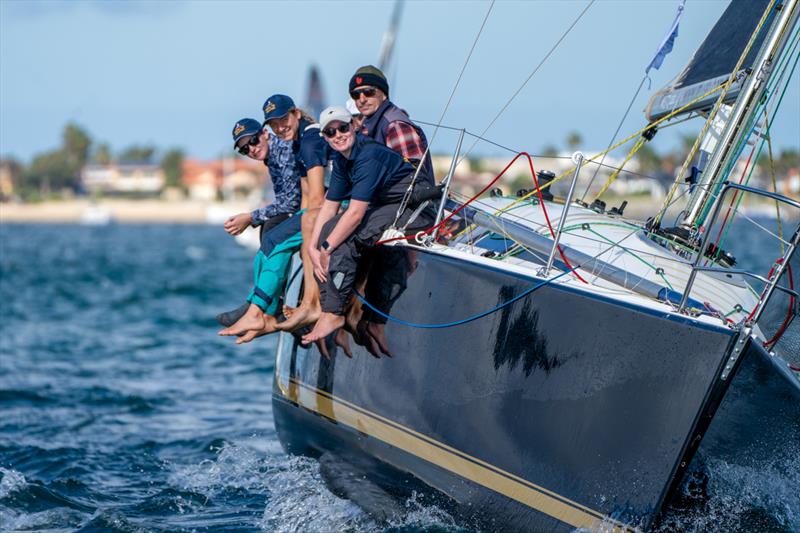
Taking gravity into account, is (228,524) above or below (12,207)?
above

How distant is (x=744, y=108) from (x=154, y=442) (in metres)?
4.71

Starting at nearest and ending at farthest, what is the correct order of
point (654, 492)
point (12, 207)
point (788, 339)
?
1. point (654, 492)
2. point (788, 339)
3. point (12, 207)

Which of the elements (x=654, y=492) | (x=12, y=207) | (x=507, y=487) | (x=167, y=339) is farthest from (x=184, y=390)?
(x=12, y=207)

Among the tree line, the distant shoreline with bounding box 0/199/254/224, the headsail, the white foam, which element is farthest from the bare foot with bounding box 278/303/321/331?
the tree line

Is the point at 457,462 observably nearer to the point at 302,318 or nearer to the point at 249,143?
the point at 302,318

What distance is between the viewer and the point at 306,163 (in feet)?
18.5

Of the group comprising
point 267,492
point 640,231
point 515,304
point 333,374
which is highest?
point 640,231

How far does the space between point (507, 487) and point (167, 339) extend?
9005mm

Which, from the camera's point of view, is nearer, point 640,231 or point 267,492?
point 640,231

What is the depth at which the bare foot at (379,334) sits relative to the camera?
5.30 metres

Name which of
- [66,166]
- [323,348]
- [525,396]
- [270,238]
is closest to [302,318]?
[323,348]

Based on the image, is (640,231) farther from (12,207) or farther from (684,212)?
(12,207)

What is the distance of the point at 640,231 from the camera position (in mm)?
5465

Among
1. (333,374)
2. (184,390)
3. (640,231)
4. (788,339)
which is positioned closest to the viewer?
(788,339)
